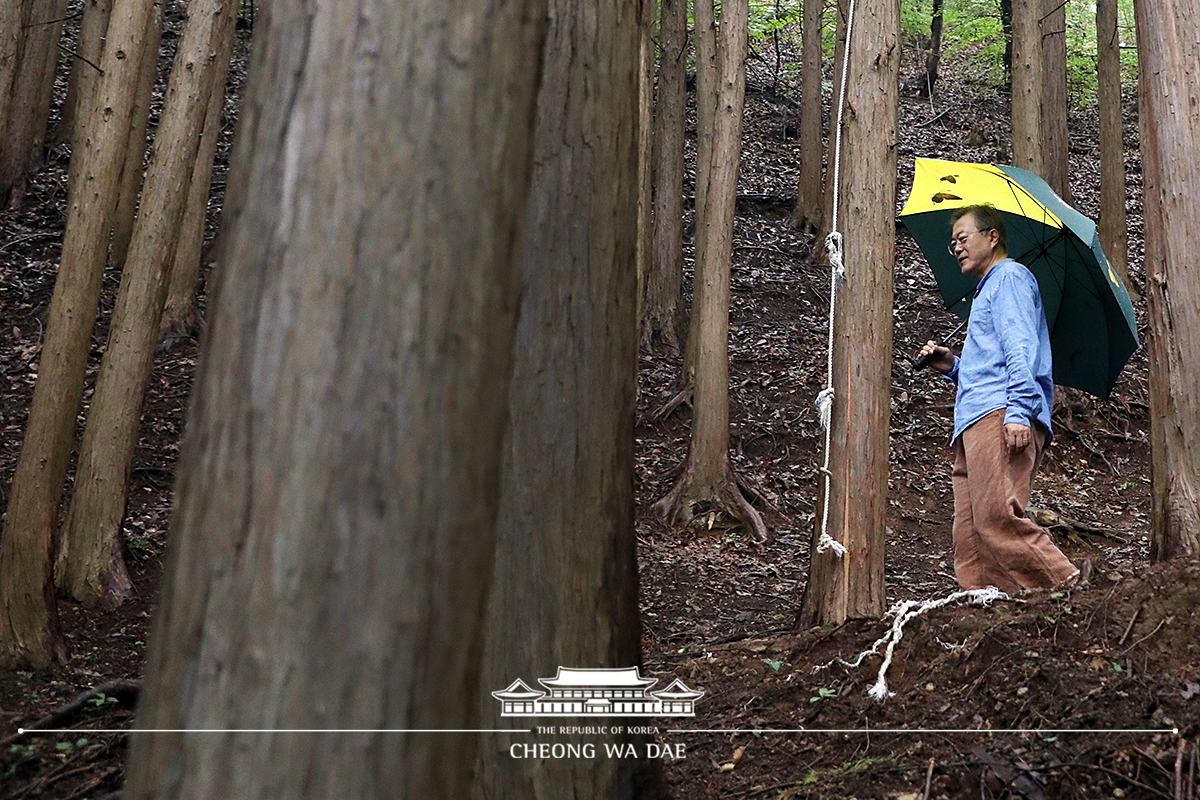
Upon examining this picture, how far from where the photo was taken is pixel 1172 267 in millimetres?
3604

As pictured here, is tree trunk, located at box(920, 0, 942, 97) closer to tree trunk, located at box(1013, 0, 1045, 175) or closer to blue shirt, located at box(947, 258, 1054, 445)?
tree trunk, located at box(1013, 0, 1045, 175)

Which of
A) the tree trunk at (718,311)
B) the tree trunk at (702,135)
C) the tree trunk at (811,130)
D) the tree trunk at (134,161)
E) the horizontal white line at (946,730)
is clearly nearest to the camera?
the horizontal white line at (946,730)

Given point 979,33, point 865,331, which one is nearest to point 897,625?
point 865,331

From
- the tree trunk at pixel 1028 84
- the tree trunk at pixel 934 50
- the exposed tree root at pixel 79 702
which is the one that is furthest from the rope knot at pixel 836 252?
the tree trunk at pixel 934 50

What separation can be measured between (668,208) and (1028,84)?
13.5ft

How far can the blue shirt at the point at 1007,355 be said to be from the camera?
425cm

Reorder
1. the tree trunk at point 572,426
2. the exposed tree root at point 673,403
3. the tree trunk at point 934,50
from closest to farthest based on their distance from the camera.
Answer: the tree trunk at point 572,426 → the exposed tree root at point 673,403 → the tree trunk at point 934,50

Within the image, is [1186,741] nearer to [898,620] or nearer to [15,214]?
[898,620]

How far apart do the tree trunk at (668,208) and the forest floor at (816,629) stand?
0.51 metres

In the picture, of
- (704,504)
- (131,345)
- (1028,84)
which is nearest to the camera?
(131,345)

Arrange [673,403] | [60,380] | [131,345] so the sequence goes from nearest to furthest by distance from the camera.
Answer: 1. [60,380]
2. [131,345]
3. [673,403]

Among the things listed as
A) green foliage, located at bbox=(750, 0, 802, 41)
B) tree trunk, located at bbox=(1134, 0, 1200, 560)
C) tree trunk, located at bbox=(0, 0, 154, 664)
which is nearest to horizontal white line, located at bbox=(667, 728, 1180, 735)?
tree trunk, located at bbox=(1134, 0, 1200, 560)

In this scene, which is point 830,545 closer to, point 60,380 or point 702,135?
point 60,380

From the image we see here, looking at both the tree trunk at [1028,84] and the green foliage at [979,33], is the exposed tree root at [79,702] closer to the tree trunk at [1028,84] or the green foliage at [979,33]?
the tree trunk at [1028,84]
